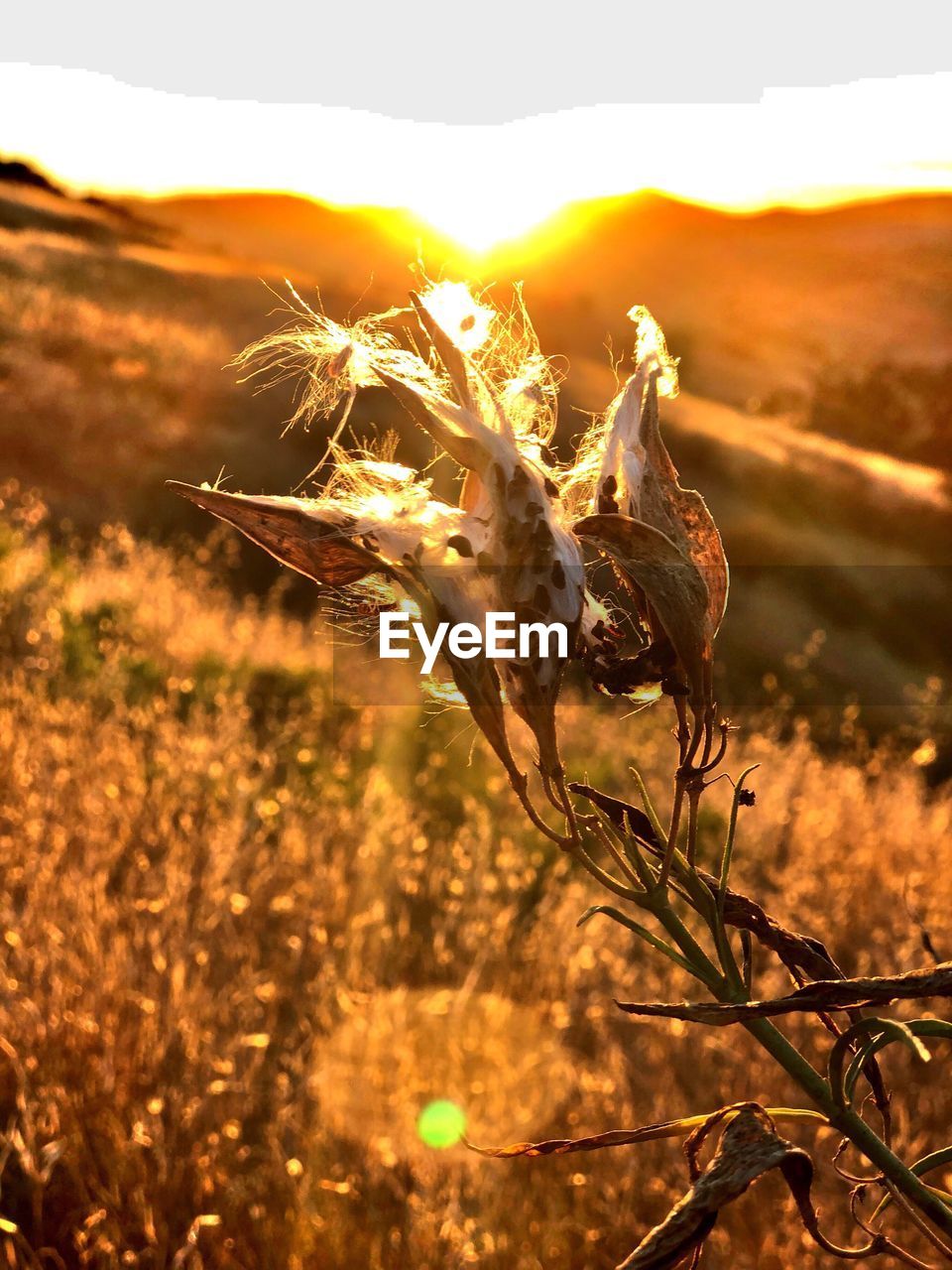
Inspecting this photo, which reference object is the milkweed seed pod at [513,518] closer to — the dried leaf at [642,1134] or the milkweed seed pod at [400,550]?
the milkweed seed pod at [400,550]

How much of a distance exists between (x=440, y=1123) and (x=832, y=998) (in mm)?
2631

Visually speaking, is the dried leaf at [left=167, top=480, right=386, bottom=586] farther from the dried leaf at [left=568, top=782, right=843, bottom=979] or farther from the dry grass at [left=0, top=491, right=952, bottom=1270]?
the dry grass at [left=0, top=491, right=952, bottom=1270]

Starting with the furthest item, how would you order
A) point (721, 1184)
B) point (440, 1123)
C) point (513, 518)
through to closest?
point (440, 1123), point (513, 518), point (721, 1184)

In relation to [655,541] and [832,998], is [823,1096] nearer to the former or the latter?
[832,998]

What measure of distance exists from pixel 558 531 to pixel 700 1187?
353mm

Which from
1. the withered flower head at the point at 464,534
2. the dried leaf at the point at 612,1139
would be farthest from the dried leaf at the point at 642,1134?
the withered flower head at the point at 464,534

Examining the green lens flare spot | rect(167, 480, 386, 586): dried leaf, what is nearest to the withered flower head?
rect(167, 480, 386, 586): dried leaf

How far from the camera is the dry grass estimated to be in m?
2.68

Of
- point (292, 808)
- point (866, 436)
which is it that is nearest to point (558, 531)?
point (292, 808)

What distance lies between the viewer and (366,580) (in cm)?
74

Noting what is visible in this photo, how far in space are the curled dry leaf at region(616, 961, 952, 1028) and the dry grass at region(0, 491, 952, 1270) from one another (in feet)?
5.92

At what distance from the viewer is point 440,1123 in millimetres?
2977

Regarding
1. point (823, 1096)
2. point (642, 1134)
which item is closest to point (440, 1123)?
point (642, 1134)

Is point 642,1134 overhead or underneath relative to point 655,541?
underneath
